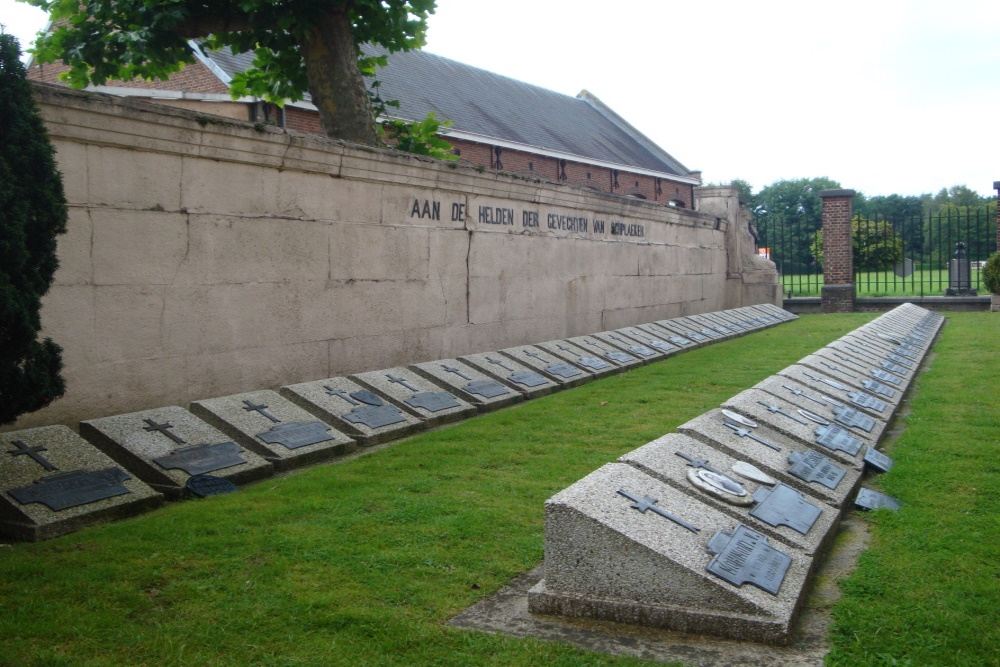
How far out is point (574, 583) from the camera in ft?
10.3

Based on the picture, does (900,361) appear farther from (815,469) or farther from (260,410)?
(260,410)

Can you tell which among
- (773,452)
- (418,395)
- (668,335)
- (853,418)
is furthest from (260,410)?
(668,335)

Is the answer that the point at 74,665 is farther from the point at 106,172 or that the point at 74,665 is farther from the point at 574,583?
the point at 106,172

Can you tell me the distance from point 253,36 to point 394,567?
26.1 feet

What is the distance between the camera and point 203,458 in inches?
200

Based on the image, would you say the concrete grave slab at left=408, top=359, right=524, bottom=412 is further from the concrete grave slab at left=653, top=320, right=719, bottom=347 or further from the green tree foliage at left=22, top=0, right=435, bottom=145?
the concrete grave slab at left=653, top=320, right=719, bottom=347

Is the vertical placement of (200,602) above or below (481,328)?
below

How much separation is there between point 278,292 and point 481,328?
114 inches

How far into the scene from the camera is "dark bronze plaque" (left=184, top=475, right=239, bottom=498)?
471cm

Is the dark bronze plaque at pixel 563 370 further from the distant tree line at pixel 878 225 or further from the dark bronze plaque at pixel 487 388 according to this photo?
the distant tree line at pixel 878 225

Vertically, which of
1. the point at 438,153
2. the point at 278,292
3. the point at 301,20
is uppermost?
the point at 301,20

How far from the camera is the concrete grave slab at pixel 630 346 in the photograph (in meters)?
10.5

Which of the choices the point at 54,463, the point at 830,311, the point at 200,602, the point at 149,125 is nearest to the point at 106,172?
the point at 149,125

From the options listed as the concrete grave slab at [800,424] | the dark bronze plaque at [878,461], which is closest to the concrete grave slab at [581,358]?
the concrete grave slab at [800,424]
